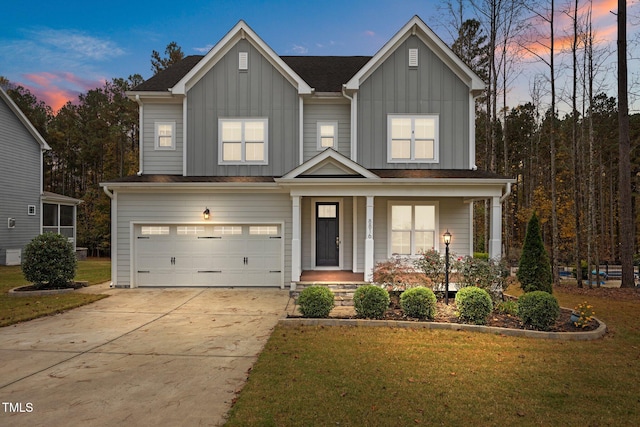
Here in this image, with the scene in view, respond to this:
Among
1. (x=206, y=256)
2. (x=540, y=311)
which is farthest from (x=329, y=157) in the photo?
(x=540, y=311)

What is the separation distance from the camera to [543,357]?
5812 mm

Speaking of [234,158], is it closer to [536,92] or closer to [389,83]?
[389,83]

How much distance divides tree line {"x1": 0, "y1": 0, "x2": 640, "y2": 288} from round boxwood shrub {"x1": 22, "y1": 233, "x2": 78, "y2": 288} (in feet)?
56.1

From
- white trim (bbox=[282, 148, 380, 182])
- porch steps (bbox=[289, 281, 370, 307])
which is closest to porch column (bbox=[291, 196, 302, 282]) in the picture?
porch steps (bbox=[289, 281, 370, 307])

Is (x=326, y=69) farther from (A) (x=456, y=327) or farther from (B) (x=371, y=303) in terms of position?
(A) (x=456, y=327)

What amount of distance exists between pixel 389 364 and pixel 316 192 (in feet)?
20.9

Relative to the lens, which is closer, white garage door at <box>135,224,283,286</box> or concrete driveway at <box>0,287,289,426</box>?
concrete driveway at <box>0,287,289,426</box>

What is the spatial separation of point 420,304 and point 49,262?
11193 millimetres

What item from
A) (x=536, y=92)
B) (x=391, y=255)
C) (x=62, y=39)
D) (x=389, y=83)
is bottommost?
(x=391, y=255)

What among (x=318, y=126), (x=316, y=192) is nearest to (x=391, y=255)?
(x=316, y=192)

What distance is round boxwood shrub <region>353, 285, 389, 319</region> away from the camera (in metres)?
7.91

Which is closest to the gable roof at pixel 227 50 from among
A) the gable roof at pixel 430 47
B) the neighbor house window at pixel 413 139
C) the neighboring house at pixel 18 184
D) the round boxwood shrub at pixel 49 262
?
the gable roof at pixel 430 47

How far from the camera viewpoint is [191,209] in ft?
39.3

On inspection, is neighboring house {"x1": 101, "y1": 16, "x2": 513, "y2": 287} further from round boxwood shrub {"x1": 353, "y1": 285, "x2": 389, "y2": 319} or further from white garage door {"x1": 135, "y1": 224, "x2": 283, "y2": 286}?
round boxwood shrub {"x1": 353, "y1": 285, "x2": 389, "y2": 319}
